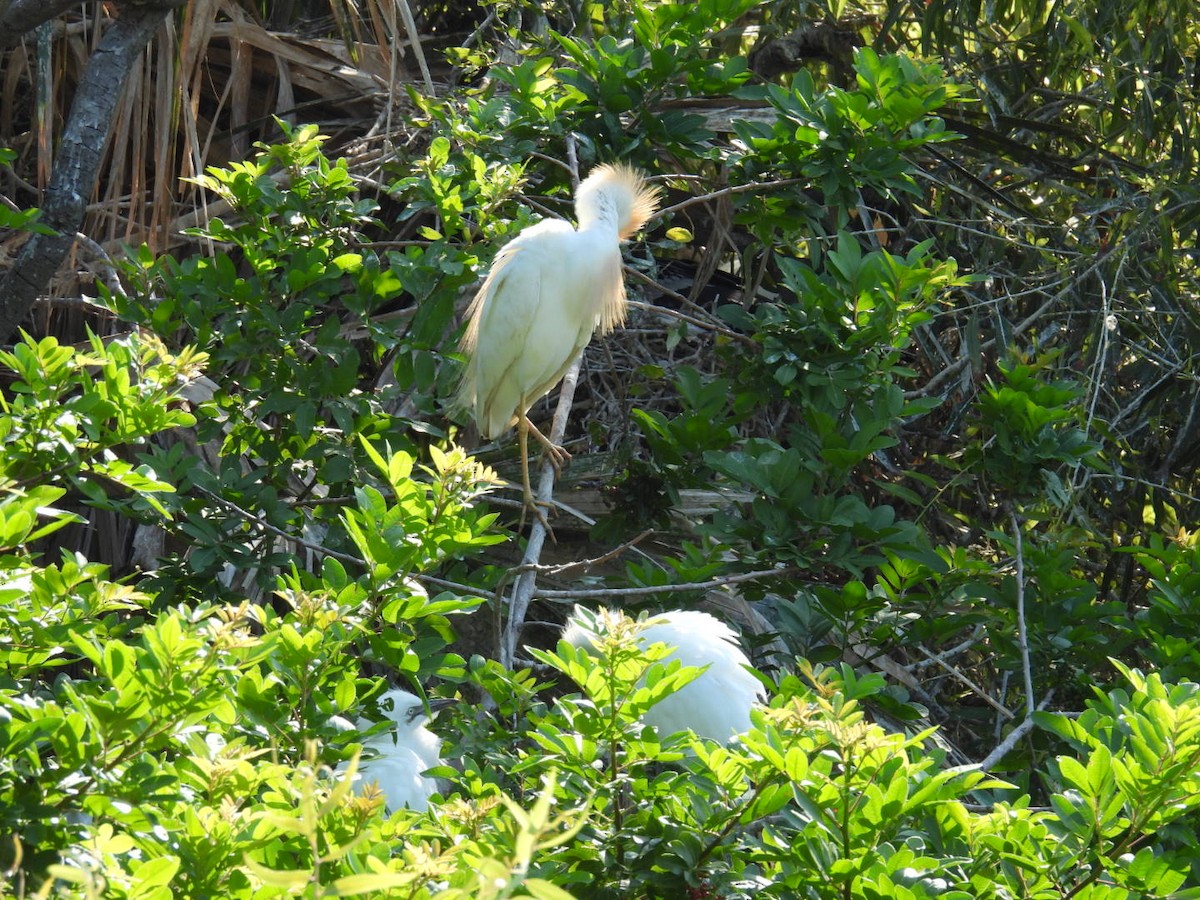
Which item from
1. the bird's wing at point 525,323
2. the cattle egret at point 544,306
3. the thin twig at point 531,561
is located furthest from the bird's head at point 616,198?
the thin twig at point 531,561

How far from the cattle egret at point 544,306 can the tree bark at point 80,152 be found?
3.88 ft

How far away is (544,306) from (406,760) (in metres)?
1.34

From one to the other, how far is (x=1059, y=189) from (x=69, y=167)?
2.75 meters

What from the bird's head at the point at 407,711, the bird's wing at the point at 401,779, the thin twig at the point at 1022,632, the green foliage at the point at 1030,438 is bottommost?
the bird's head at the point at 407,711

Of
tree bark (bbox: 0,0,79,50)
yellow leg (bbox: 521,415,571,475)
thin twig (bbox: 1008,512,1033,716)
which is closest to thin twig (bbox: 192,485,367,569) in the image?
tree bark (bbox: 0,0,79,50)

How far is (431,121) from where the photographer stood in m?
2.91

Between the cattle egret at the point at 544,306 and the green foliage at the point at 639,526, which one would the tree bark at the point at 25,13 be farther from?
the cattle egret at the point at 544,306

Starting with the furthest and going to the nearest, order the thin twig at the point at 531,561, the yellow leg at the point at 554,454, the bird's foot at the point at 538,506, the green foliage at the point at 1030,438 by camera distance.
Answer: the yellow leg at the point at 554,454 → the bird's foot at the point at 538,506 → the green foliage at the point at 1030,438 → the thin twig at the point at 531,561

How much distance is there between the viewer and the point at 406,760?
2336mm

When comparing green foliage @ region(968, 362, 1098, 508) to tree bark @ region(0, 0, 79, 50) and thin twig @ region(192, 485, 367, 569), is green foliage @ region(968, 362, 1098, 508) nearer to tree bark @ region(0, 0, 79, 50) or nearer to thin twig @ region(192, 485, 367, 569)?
thin twig @ region(192, 485, 367, 569)

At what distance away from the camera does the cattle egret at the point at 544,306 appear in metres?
Result: 3.12

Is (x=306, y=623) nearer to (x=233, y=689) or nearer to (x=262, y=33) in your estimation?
(x=233, y=689)

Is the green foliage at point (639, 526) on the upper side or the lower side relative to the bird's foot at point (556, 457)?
upper

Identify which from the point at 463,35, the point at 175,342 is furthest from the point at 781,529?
the point at 463,35
